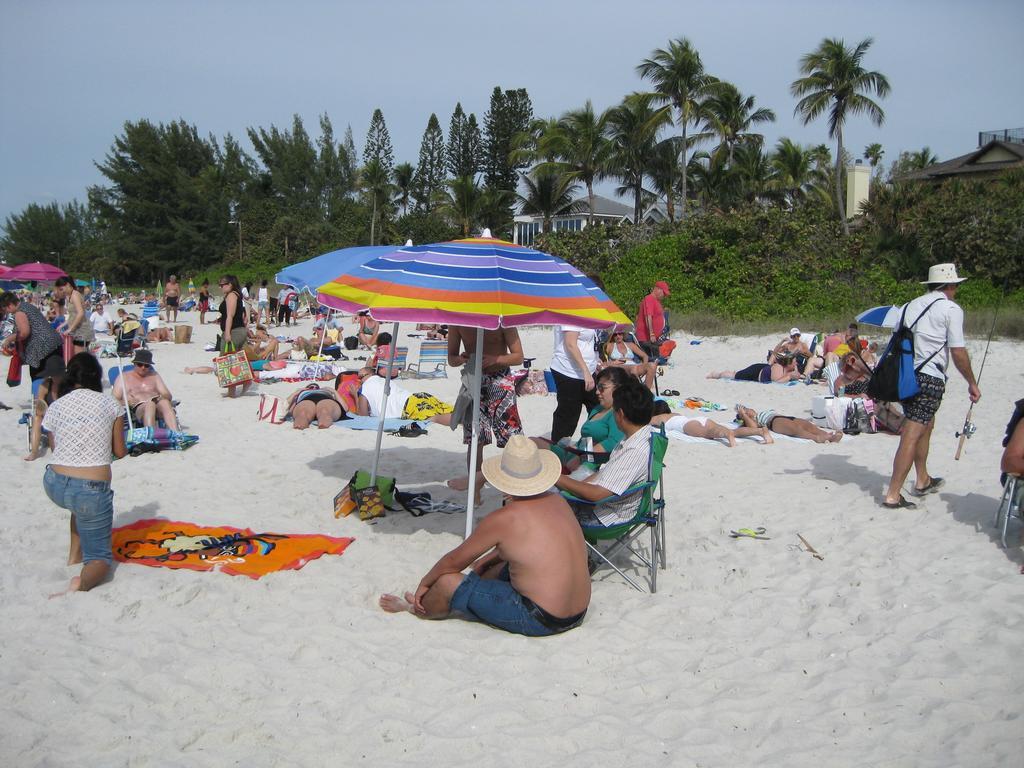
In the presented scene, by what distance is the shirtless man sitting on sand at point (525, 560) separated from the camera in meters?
3.61

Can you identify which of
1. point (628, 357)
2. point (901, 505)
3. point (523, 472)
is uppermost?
point (628, 357)

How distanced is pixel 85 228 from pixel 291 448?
7223 centimetres

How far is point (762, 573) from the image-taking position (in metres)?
4.66

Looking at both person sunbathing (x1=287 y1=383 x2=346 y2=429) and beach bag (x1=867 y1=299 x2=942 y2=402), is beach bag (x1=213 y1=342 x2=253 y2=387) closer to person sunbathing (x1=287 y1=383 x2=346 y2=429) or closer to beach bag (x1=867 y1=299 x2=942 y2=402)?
person sunbathing (x1=287 y1=383 x2=346 y2=429)

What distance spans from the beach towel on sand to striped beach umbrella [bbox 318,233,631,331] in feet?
4.89

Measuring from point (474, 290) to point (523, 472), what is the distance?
1046 millimetres

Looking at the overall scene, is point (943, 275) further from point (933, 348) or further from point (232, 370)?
point (232, 370)

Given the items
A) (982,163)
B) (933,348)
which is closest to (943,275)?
(933,348)

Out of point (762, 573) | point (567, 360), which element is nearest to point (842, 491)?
point (762, 573)

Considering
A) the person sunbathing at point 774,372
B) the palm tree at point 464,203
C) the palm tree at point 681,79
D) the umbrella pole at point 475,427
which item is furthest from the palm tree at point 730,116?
the umbrella pole at point 475,427

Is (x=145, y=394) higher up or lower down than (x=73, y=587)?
higher up

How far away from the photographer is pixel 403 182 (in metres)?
45.8

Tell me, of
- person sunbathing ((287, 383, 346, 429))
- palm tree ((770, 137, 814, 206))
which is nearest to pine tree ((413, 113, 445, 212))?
palm tree ((770, 137, 814, 206))

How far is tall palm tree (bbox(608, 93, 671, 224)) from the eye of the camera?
3064cm
